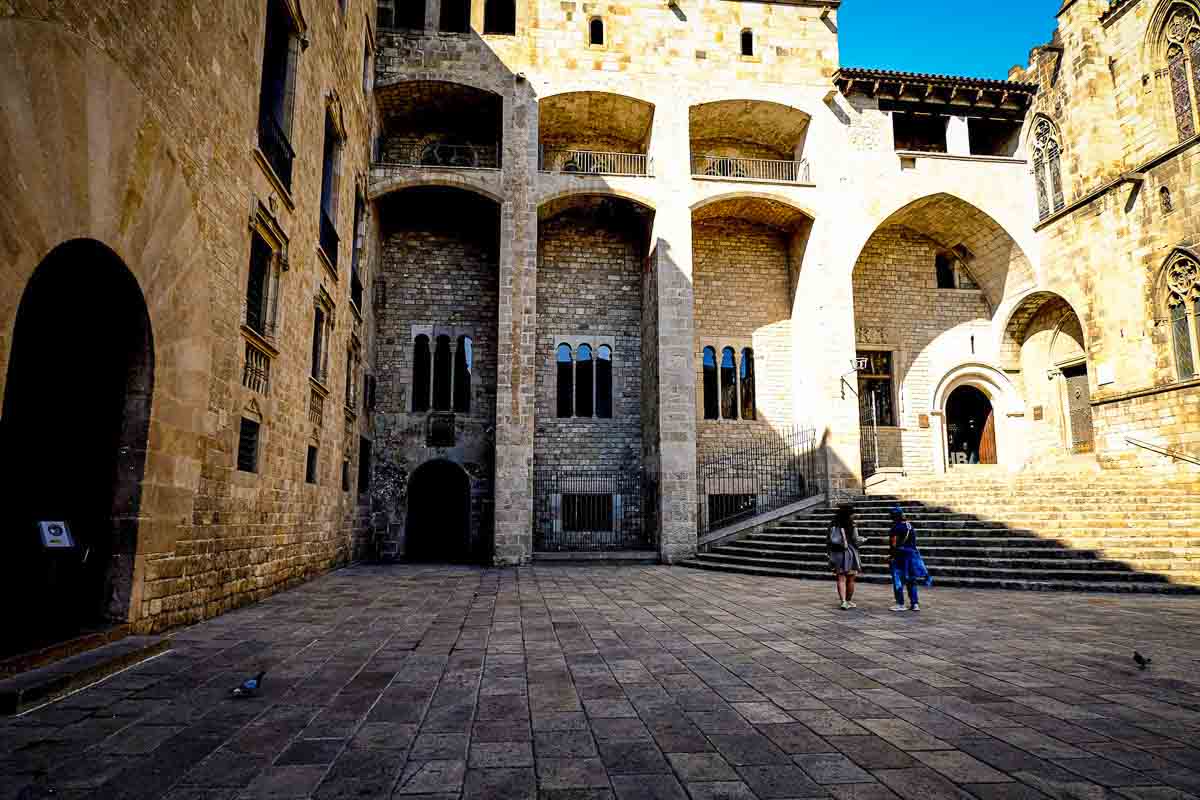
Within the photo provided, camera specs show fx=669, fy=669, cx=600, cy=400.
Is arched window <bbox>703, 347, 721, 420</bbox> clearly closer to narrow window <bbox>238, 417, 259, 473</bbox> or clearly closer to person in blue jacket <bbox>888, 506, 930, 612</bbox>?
person in blue jacket <bbox>888, 506, 930, 612</bbox>

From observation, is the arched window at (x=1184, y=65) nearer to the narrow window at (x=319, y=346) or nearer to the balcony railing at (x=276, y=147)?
the balcony railing at (x=276, y=147)

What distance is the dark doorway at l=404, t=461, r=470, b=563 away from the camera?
1864 cm

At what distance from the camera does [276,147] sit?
9.93 m

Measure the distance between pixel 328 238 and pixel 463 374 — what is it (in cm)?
605

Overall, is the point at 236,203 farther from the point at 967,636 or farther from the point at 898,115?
the point at 898,115

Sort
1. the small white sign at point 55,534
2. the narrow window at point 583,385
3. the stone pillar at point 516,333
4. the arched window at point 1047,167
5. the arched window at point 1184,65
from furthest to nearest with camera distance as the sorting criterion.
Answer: the narrow window at point 583,385 < the arched window at point 1047,167 < the stone pillar at point 516,333 < the arched window at point 1184,65 < the small white sign at point 55,534

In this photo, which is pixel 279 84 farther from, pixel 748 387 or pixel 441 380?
pixel 748 387

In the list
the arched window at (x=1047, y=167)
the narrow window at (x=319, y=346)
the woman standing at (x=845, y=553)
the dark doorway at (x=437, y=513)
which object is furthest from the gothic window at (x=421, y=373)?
the arched window at (x=1047, y=167)

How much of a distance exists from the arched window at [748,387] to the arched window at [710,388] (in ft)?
2.69

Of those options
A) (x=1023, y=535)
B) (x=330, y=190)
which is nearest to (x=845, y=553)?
(x=1023, y=535)

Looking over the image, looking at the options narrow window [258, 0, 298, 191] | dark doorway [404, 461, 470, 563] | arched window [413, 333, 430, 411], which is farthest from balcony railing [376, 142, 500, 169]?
dark doorway [404, 461, 470, 563]

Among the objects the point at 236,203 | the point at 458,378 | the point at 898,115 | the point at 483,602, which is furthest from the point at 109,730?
the point at 898,115

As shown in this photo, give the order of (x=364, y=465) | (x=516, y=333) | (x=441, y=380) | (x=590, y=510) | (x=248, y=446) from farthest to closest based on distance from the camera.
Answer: (x=441, y=380), (x=590, y=510), (x=364, y=465), (x=516, y=333), (x=248, y=446)

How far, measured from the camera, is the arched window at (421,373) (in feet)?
60.6
